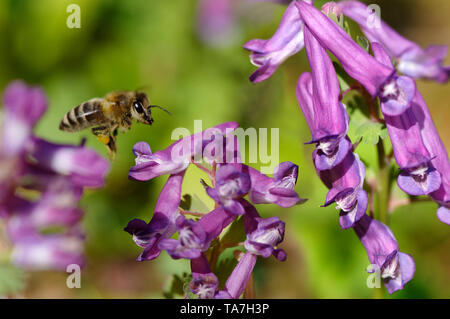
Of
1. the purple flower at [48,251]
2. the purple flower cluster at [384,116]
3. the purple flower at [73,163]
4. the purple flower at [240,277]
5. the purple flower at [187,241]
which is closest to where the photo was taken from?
the purple flower at [48,251]

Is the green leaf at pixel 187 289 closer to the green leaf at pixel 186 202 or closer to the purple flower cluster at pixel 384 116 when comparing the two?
the green leaf at pixel 186 202

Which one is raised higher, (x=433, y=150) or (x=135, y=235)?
(x=433, y=150)

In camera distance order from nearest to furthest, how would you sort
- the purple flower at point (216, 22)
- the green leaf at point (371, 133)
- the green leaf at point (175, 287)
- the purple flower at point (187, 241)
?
the purple flower at point (187, 241) → the green leaf at point (371, 133) → the green leaf at point (175, 287) → the purple flower at point (216, 22)

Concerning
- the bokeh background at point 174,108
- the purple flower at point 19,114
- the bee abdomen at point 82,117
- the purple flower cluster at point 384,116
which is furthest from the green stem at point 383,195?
the purple flower at point 19,114

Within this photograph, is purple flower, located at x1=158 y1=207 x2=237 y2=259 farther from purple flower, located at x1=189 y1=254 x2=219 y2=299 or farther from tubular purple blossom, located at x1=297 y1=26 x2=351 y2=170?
tubular purple blossom, located at x1=297 y1=26 x2=351 y2=170

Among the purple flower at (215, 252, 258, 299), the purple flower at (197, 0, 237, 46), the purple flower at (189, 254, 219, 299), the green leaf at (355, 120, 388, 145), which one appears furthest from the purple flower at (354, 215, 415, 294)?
the purple flower at (197, 0, 237, 46)

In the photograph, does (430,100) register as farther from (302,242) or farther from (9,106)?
(9,106)

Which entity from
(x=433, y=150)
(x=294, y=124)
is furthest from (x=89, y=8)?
(x=433, y=150)
